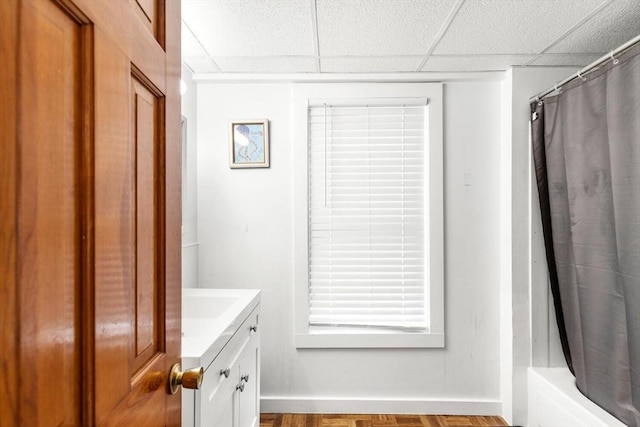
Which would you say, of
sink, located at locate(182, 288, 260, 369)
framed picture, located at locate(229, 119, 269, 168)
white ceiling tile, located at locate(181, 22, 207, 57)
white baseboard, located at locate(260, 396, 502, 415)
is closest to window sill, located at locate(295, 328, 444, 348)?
white baseboard, located at locate(260, 396, 502, 415)

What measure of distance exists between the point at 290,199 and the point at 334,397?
126 cm

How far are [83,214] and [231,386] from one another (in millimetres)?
1148

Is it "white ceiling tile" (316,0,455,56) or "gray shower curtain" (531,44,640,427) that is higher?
"white ceiling tile" (316,0,455,56)

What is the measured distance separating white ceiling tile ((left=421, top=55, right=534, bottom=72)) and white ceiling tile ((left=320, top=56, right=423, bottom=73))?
0.10 m

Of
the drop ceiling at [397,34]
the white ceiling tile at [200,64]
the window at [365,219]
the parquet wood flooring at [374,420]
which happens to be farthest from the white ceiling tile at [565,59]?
the parquet wood flooring at [374,420]

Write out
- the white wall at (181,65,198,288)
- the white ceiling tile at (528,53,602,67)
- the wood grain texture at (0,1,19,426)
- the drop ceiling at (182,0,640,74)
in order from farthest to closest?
1. the white wall at (181,65,198,288)
2. the white ceiling tile at (528,53,602,67)
3. the drop ceiling at (182,0,640,74)
4. the wood grain texture at (0,1,19,426)

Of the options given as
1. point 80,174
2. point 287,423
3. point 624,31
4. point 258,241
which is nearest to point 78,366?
point 80,174

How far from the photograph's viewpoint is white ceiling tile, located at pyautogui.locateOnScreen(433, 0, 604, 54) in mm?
1571

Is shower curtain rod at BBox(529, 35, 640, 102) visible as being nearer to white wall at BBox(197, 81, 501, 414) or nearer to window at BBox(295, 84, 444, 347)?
white wall at BBox(197, 81, 501, 414)

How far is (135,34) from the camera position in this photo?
2.08 feet

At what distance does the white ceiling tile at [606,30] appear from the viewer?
1601 millimetres

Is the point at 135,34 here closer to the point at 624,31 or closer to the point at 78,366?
the point at 78,366

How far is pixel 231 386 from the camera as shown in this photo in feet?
4.67

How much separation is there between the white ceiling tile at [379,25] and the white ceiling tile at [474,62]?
177 millimetres
